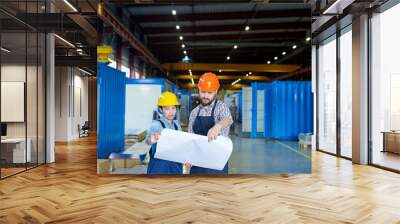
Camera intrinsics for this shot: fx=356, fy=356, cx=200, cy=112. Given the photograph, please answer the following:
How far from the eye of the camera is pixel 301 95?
6.32m

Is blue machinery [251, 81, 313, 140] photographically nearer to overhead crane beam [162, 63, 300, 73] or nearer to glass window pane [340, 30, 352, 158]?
overhead crane beam [162, 63, 300, 73]

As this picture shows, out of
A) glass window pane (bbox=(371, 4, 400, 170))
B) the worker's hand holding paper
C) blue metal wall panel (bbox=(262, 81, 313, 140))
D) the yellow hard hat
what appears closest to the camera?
the worker's hand holding paper

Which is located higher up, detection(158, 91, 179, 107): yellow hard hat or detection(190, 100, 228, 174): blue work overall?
detection(158, 91, 179, 107): yellow hard hat

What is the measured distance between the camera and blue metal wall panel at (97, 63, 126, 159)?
19.8 ft

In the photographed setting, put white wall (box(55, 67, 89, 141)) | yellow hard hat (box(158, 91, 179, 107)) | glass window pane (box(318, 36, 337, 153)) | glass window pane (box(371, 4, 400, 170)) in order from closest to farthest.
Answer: yellow hard hat (box(158, 91, 179, 107)) → glass window pane (box(371, 4, 400, 170)) → glass window pane (box(318, 36, 337, 153)) → white wall (box(55, 67, 89, 141))

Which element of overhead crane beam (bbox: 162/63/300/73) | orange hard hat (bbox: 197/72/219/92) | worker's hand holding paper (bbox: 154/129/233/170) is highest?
overhead crane beam (bbox: 162/63/300/73)

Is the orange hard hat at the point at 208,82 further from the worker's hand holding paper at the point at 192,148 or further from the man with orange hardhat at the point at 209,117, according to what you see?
the worker's hand holding paper at the point at 192,148

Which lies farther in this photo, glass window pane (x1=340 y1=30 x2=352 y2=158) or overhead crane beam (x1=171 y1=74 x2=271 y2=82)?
glass window pane (x1=340 y1=30 x2=352 y2=158)

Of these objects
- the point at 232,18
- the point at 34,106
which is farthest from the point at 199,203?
the point at 34,106

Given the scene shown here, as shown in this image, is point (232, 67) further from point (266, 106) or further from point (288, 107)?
point (288, 107)

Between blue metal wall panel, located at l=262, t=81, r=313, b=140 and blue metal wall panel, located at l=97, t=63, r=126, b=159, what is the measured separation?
2534 mm

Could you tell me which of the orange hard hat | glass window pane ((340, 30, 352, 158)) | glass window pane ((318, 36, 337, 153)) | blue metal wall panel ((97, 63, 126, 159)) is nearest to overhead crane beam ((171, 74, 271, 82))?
the orange hard hat

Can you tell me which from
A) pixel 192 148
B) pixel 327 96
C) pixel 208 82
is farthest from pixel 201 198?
Result: pixel 327 96

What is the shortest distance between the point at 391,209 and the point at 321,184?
4.89 ft
